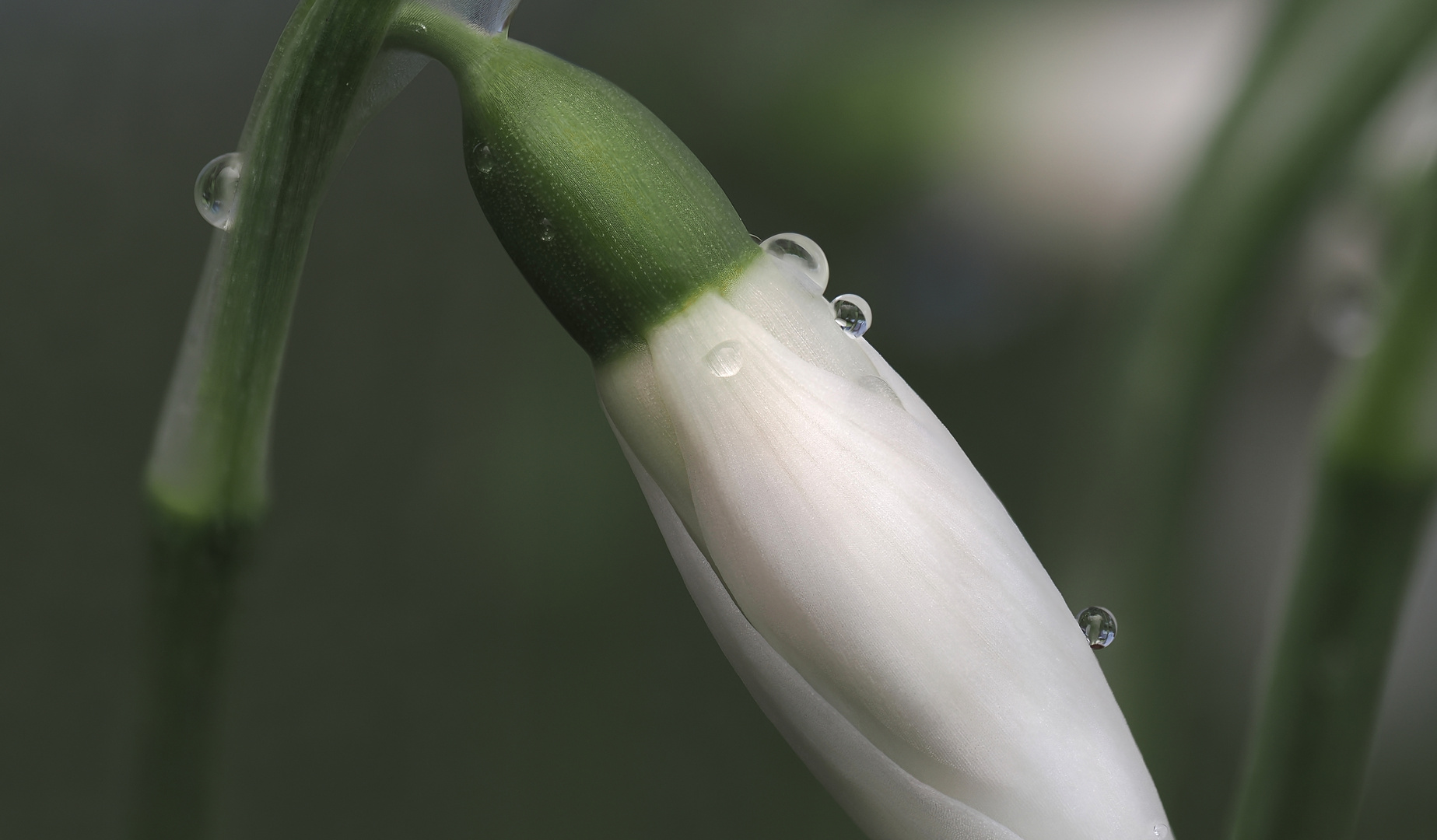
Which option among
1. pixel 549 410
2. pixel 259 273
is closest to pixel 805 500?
pixel 259 273

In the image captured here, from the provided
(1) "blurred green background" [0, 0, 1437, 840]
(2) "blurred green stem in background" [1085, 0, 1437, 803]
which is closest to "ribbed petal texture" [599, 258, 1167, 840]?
(2) "blurred green stem in background" [1085, 0, 1437, 803]

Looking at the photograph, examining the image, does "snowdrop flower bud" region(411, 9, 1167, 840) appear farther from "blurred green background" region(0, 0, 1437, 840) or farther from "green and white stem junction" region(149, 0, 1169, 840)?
"blurred green background" region(0, 0, 1437, 840)

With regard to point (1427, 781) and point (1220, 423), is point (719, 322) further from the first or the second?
point (1427, 781)

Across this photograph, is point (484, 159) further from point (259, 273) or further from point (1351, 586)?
point (1351, 586)

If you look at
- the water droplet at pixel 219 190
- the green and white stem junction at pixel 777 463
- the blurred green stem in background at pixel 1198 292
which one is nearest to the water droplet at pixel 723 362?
the green and white stem junction at pixel 777 463

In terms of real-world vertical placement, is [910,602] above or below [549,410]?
above

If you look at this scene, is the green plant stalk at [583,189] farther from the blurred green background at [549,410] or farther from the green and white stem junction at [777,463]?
the blurred green background at [549,410]
